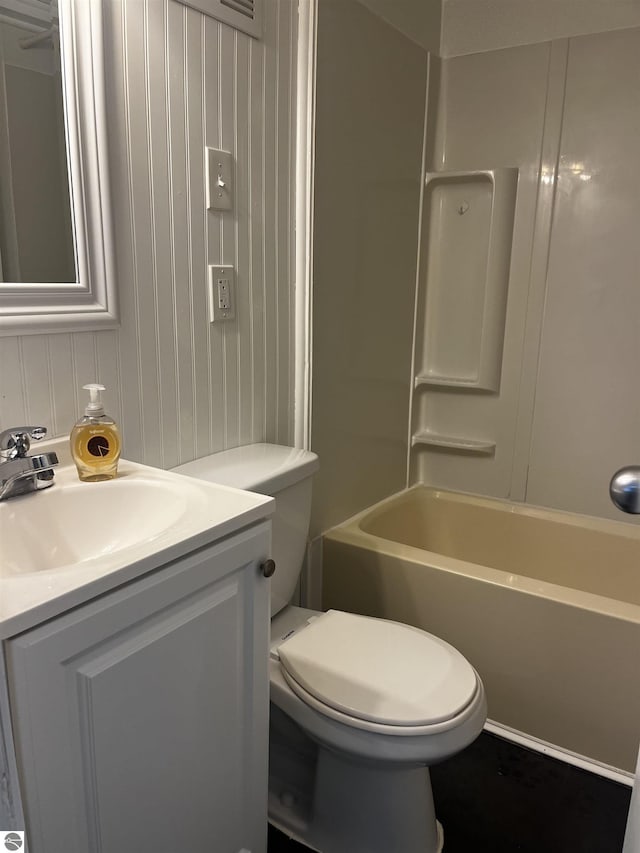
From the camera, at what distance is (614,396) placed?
2096mm

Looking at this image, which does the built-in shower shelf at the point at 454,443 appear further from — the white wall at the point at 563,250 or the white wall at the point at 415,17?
the white wall at the point at 415,17

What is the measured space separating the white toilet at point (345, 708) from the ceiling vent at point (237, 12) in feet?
3.16

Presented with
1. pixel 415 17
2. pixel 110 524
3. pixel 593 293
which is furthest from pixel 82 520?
pixel 415 17

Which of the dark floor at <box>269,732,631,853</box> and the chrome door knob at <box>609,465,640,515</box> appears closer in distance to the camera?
the chrome door knob at <box>609,465,640,515</box>

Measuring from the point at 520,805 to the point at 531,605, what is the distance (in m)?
0.47

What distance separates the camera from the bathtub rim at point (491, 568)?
1.63 meters

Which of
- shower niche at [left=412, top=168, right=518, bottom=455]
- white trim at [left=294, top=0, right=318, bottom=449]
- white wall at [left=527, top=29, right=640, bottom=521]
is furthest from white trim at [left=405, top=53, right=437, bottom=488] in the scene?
white trim at [left=294, top=0, right=318, bottom=449]

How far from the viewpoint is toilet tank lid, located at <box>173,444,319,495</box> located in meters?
1.39

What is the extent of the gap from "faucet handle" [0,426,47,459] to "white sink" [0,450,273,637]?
0.24 ft

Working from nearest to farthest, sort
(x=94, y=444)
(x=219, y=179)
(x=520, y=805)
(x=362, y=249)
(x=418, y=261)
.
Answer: (x=94, y=444) → (x=219, y=179) → (x=520, y=805) → (x=362, y=249) → (x=418, y=261)

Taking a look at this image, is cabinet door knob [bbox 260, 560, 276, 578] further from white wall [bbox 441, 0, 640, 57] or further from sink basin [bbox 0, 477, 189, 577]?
white wall [bbox 441, 0, 640, 57]

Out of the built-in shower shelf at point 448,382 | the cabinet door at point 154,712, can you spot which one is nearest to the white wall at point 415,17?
the built-in shower shelf at point 448,382

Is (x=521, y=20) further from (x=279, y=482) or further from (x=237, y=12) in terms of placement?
(x=279, y=482)

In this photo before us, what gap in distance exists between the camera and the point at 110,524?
44.7 inches
